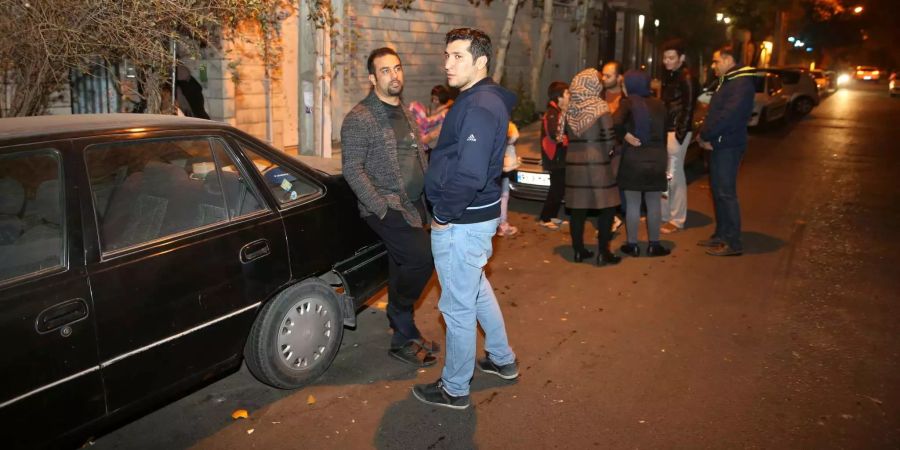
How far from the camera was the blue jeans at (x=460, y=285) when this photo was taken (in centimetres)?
393

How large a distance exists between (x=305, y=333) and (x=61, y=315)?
1.50 m

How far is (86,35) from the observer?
574 centimetres

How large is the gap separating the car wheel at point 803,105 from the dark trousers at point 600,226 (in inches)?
732

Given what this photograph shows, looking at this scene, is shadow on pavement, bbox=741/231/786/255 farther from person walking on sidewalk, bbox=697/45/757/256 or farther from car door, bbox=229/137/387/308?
car door, bbox=229/137/387/308

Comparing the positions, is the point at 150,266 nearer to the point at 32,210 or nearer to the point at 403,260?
the point at 32,210

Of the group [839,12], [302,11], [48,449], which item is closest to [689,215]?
[302,11]

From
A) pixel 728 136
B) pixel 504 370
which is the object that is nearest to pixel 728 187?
pixel 728 136

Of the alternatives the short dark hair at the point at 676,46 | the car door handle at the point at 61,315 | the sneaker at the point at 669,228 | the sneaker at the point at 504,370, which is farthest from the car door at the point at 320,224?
the sneaker at the point at 669,228

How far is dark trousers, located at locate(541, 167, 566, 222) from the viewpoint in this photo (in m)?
8.11

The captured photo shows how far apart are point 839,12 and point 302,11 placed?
56.4 meters

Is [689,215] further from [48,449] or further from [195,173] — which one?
[48,449]

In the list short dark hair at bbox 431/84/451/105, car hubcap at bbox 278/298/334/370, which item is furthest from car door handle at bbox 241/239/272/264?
short dark hair at bbox 431/84/451/105

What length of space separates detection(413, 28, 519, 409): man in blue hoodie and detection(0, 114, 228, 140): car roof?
4.32 ft

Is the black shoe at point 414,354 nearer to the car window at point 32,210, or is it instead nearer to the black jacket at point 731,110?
the car window at point 32,210
